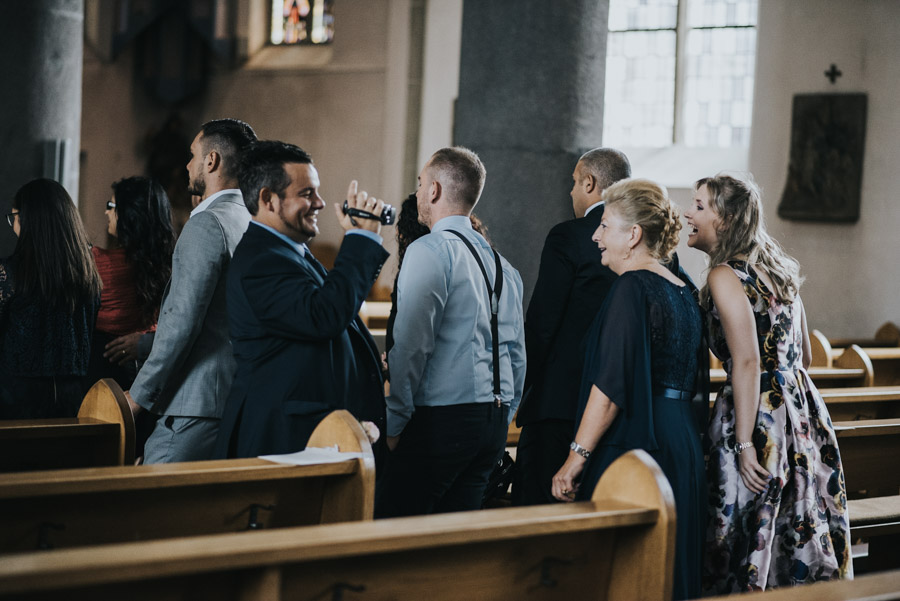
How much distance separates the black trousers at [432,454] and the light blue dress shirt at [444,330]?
40mm

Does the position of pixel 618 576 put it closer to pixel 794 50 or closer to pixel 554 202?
pixel 554 202

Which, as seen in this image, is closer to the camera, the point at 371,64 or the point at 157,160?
the point at 371,64

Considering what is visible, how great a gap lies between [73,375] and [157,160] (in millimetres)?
10427

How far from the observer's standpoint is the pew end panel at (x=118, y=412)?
297cm

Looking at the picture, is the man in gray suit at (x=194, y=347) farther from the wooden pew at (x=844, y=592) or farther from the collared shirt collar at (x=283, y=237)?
the wooden pew at (x=844, y=592)

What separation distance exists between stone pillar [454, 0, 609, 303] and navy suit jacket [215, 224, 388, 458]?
10.9 ft


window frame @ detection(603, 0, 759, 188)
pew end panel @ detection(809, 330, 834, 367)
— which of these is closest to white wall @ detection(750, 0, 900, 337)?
window frame @ detection(603, 0, 759, 188)

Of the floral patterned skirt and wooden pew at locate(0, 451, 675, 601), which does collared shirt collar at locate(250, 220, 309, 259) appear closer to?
wooden pew at locate(0, 451, 675, 601)

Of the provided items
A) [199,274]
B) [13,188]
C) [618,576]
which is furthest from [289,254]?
[13,188]

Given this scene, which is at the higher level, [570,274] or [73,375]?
[570,274]

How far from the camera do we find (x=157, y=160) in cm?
1357

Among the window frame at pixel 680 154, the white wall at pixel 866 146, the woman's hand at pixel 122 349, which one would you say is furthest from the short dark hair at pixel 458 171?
the window frame at pixel 680 154

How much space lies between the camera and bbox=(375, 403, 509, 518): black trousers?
9.98 ft

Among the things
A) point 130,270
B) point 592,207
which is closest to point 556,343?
point 592,207
